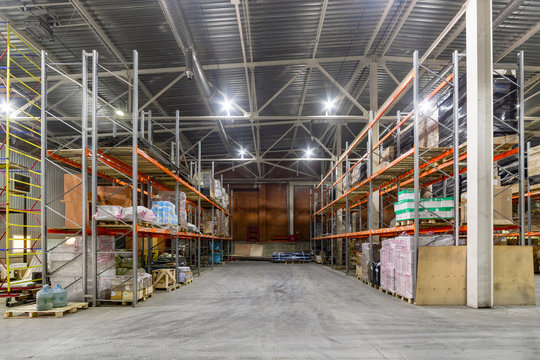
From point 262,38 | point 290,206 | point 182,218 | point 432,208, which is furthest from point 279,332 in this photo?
point 290,206

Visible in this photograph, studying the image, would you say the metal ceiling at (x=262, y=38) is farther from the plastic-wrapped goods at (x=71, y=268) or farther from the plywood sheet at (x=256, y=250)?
the plywood sheet at (x=256, y=250)

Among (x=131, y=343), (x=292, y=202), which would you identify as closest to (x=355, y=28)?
(x=131, y=343)

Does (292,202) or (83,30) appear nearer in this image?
(83,30)

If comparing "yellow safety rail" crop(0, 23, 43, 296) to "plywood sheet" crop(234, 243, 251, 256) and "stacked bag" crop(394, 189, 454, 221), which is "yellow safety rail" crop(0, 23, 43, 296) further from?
"plywood sheet" crop(234, 243, 251, 256)

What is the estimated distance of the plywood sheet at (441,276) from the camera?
7.53m

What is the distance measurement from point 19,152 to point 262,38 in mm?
7583

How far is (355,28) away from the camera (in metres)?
12.6

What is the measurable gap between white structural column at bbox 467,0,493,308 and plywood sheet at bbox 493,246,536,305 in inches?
21.1

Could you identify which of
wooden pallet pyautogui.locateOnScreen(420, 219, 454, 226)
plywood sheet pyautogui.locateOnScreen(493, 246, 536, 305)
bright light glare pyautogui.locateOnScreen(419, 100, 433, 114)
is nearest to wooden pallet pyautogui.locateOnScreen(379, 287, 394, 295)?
wooden pallet pyautogui.locateOnScreen(420, 219, 454, 226)

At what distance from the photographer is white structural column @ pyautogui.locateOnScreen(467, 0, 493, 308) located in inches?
283

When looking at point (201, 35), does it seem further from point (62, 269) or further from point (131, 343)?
point (131, 343)

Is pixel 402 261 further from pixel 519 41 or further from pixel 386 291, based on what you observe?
pixel 519 41

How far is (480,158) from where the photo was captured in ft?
24.0

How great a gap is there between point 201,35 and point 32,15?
14.5 feet
